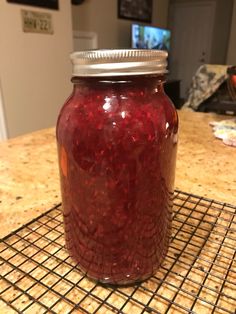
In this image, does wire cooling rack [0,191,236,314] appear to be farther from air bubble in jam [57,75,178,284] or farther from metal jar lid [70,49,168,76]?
metal jar lid [70,49,168,76]

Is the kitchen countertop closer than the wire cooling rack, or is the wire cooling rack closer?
the wire cooling rack

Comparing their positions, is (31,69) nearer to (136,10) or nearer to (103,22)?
(103,22)

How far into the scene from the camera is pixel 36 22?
6.59ft

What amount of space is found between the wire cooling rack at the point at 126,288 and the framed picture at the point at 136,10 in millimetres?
3354

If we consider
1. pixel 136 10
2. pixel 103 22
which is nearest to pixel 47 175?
pixel 103 22

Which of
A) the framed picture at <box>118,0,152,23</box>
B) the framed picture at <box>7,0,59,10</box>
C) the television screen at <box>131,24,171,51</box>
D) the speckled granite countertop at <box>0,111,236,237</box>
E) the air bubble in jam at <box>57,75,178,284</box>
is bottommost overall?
the speckled granite countertop at <box>0,111,236,237</box>

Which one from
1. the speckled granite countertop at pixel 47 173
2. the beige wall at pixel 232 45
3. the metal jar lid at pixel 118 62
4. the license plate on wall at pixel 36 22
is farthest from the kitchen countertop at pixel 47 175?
the beige wall at pixel 232 45

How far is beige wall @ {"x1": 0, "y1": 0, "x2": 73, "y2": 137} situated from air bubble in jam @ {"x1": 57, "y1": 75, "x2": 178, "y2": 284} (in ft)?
5.90

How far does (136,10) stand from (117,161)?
373 cm

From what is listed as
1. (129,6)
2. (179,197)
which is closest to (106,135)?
(179,197)

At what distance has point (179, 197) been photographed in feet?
1.99

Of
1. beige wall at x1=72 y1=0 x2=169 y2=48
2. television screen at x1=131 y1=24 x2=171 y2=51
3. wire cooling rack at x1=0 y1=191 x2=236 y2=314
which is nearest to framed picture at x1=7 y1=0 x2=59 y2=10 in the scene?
beige wall at x1=72 y1=0 x2=169 y2=48

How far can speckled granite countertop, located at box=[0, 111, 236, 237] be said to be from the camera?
587mm

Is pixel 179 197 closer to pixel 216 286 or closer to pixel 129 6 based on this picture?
pixel 216 286
